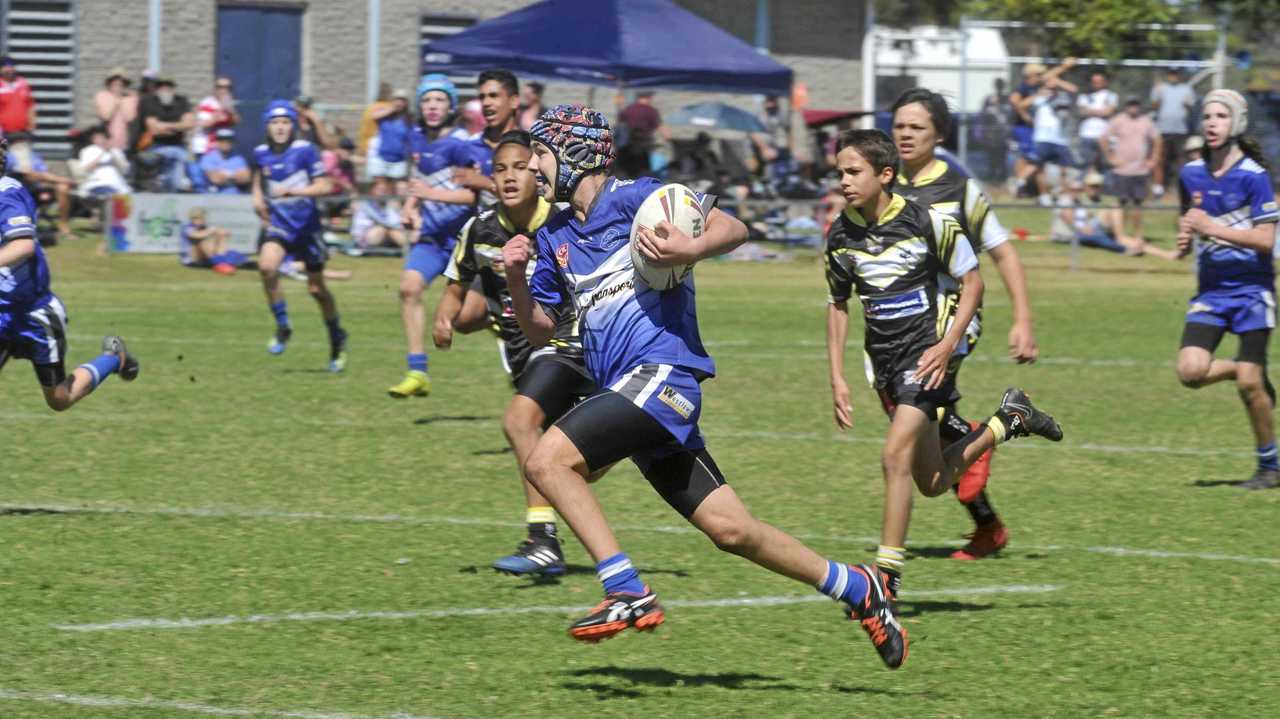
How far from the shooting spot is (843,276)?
816 cm

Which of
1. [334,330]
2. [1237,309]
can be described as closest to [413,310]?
[334,330]

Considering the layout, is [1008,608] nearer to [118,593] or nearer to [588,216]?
[588,216]

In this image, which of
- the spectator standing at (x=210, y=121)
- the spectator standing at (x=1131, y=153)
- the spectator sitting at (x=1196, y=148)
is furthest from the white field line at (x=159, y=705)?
the spectator standing at (x=1131, y=153)

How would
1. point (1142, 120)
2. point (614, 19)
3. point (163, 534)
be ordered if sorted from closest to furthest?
point (163, 534)
point (614, 19)
point (1142, 120)

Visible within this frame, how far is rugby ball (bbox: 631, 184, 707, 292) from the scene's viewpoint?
6.48m

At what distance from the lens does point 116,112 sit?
28562 mm

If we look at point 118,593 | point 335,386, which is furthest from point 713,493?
point 335,386

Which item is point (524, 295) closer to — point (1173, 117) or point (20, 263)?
point (20, 263)

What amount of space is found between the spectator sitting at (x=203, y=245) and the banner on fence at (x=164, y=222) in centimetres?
7

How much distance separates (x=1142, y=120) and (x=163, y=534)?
23.4m

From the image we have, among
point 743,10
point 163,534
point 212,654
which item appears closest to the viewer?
point 212,654

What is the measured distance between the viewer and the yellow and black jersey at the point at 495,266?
31.9ft

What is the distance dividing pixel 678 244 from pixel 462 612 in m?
2.22

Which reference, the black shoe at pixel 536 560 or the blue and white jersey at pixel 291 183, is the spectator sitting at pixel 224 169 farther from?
the black shoe at pixel 536 560
